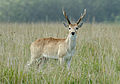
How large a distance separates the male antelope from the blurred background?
25.3 m

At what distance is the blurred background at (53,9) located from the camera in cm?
3488

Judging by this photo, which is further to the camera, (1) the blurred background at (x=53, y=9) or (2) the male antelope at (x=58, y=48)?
(1) the blurred background at (x=53, y=9)

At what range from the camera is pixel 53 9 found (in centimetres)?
3781

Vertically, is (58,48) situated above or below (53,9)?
below

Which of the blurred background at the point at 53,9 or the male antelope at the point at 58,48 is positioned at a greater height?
the blurred background at the point at 53,9

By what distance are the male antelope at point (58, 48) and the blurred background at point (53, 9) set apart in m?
25.3

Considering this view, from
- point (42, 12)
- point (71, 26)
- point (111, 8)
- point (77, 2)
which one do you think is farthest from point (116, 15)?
point (71, 26)

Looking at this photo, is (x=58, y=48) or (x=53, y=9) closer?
(x=58, y=48)

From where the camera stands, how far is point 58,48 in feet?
20.5

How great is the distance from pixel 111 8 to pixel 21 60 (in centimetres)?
3963

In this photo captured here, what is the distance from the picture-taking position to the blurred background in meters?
34.9

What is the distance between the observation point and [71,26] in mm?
5984

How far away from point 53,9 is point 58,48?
32.0m

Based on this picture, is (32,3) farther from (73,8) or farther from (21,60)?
(21,60)
